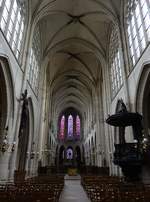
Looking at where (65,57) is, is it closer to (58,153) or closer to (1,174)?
(1,174)

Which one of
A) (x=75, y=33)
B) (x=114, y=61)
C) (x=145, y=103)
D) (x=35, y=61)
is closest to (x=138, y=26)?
(x=145, y=103)

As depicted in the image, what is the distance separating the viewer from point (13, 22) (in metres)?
13.3

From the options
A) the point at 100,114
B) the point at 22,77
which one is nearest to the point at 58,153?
the point at 100,114

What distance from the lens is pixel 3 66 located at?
11305 millimetres

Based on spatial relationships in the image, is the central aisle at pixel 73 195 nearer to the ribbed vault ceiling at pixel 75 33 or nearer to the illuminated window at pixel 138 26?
the illuminated window at pixel 138 26

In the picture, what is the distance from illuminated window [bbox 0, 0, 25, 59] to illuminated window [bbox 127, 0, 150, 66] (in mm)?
9546

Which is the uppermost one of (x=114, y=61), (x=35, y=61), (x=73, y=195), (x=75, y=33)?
(x=75, y=33)

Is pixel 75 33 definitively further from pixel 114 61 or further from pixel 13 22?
pixel 13 22

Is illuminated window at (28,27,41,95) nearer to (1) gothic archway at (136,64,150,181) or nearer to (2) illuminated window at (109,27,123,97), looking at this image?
(2) illuminated window at (109,27,123,97)

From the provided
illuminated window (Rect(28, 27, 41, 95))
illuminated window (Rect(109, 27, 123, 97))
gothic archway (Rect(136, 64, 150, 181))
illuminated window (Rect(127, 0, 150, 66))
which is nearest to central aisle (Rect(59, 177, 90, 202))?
gothic archway (Rect(136, 64, 150, 181))

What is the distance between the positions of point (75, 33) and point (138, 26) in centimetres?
1096

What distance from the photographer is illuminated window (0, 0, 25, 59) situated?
11.6m

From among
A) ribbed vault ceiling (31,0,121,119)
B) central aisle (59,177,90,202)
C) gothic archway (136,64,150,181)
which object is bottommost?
central aisle (59,177,90,202)

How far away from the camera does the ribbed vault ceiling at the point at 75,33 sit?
18.1 m
